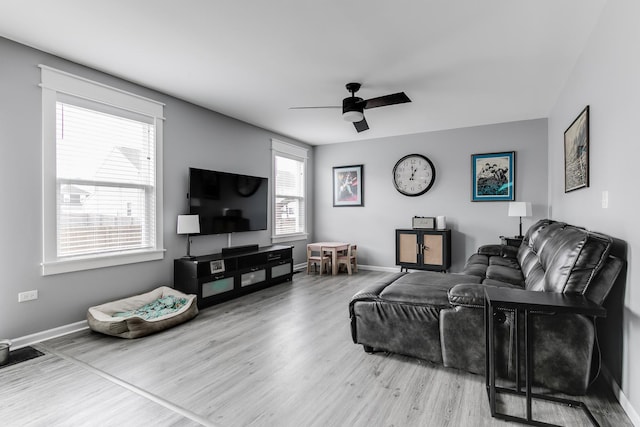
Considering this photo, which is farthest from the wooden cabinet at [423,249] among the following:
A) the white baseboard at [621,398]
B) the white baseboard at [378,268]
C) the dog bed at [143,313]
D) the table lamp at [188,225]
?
the dog bed at [143,313]

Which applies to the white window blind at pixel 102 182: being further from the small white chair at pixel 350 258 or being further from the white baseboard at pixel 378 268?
the white baseboard at pixel 378 268

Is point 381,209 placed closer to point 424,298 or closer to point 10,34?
point 424,298

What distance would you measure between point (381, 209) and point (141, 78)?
172 inches

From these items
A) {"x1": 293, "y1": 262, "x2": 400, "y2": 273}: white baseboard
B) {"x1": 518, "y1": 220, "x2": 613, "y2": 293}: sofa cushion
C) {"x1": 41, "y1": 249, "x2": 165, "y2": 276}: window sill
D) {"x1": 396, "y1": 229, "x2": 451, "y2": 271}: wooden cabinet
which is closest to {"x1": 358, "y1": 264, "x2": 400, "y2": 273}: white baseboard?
{"x1": 293, "y1": 262, "x2": 400, "y2": 273}: white baseboard

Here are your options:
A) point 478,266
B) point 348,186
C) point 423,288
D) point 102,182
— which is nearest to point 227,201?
point 102,182

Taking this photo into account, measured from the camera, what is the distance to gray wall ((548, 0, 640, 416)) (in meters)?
1.74

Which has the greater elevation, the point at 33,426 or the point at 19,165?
the point at 19,165

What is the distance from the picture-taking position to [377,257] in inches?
251

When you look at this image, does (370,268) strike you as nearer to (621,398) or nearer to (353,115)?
(353,115)

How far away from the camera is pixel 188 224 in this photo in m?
3.96

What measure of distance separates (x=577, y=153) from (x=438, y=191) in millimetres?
2858

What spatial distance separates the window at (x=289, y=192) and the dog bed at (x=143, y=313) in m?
2.38

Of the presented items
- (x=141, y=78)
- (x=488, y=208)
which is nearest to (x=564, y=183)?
(x=488, y=208)

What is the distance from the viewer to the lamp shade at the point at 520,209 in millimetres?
4754
